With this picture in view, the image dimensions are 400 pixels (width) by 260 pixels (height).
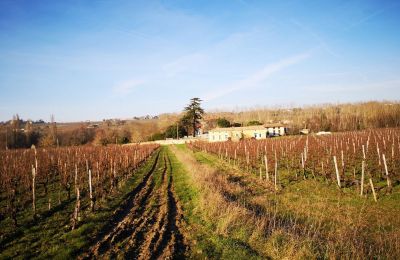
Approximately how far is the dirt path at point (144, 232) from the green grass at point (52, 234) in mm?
416

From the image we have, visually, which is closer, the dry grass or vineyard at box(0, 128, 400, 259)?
the dry grass

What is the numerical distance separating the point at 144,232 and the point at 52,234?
2754 millimetres

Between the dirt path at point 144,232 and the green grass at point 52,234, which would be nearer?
the dirt path at point 144,232

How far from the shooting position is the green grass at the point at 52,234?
24.1 feet

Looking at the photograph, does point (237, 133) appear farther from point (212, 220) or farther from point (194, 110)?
point (212, 220)

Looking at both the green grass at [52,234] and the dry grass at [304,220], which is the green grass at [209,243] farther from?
the green grass at [52,234]

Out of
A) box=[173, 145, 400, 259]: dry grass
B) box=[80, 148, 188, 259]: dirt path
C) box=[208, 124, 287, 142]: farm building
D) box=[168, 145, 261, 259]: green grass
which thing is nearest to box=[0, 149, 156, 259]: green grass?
box=[80, 148, 188, 259]: dirt path

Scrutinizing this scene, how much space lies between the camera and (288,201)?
12.6m

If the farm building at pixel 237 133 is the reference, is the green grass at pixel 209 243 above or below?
below

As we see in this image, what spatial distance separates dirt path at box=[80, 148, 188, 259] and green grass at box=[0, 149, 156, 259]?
42 centimetres

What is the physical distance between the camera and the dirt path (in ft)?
23.6

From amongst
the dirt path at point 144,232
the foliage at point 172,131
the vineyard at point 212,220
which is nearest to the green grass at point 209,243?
the vineyard at point 212,220

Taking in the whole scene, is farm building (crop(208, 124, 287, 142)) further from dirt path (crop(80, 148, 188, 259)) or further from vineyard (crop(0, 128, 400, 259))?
dirt path (crop(80, 148, 188, 259))

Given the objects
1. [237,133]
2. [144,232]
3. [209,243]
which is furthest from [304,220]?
[237,133]
